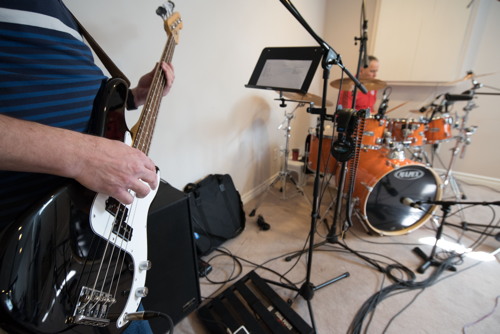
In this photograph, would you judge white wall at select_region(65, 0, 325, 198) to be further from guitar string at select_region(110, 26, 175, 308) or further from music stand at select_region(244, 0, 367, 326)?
music stand at select_region(244, 0, 367, 326)

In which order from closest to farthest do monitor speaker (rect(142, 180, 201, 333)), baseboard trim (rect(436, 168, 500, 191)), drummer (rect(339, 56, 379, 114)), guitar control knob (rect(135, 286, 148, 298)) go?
guitar control knob (rect(135, 286, 148, 298)) < monitor speaker (rect(142, 180, 201, 333)) < drummer (rect(339, 56, 379, 114)) < baseboard trim (rect(436, 168, 500, 191))

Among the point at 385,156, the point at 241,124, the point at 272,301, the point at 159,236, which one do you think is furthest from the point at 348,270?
the point at 241,124

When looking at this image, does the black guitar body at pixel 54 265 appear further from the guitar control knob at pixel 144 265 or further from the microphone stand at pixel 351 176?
the microphone stand at pixel 351 176

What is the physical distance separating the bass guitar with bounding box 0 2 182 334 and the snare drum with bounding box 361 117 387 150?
4.66 ft

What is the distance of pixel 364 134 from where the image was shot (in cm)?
150

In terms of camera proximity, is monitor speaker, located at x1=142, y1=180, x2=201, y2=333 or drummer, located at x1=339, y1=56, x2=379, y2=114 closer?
monitor speaker, located at x1=142, y1=180, x2=201, y2=333

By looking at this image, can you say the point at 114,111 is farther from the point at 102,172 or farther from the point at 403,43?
the point at 403,43

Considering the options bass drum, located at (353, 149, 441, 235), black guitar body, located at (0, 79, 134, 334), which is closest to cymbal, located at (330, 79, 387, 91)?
bass drum, located at (353, 149, 441, 235)

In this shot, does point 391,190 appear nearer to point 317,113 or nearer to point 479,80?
point 317,113

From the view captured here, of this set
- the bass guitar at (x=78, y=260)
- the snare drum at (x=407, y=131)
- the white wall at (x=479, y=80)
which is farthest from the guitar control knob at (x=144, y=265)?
the white wall at (x=479, y=80)

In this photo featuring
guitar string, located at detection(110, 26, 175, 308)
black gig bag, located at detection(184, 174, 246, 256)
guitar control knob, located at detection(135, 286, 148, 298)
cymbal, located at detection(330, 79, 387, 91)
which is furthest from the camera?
cymbal, located at detection(330, 79, 387, 91)

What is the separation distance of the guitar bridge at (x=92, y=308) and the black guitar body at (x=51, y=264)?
0.03 feet

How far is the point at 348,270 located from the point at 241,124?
132 cm

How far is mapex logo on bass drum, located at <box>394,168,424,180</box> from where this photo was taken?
1458 mm
